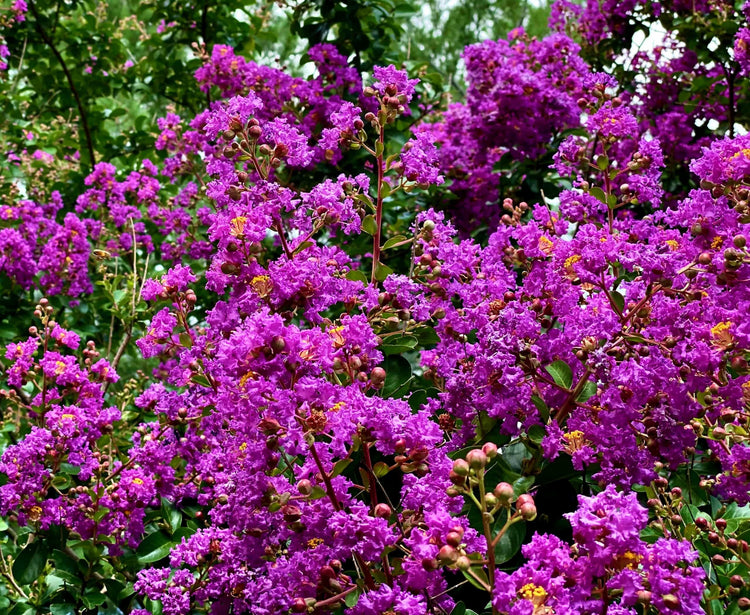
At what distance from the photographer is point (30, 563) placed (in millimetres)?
1751

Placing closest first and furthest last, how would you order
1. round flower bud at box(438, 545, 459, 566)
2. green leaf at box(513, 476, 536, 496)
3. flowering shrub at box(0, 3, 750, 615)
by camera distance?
round flower bud at box(438, 545, 459, 566) → flowering shrub at box(0, 3, 750, 615) → green leaf at box(513, 476, 536, 496)

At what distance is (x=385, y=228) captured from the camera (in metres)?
2.77

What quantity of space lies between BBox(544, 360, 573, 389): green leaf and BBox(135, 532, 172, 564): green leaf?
93 centimetres

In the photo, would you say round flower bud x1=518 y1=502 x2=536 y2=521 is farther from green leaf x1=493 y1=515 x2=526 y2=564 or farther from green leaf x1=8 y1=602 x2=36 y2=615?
green leaf x1=8 y1=602 x2=36 y2=615

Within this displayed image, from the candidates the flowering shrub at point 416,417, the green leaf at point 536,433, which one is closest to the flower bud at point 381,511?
the flowering shrub at point 416,417

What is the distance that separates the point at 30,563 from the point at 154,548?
0.94ft

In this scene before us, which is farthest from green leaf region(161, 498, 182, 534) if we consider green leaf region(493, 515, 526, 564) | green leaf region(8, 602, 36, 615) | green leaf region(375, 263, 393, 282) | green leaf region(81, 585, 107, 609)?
green leaf region(493, 515, 526, 564)

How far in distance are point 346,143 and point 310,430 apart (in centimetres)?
69

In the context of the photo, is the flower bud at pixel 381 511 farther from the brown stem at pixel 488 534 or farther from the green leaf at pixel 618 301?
the green leaf at pixel 618 301

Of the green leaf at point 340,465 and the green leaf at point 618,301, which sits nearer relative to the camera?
the green leaf at point 340,465

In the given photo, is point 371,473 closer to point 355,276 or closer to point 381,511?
point 381,511

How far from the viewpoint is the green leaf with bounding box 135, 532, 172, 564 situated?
5.60 feet

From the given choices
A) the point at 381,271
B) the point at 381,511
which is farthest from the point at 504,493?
the point at 381,271

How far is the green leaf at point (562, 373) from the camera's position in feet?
4.46
